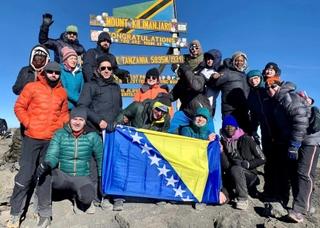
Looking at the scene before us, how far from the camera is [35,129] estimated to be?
6566 mm

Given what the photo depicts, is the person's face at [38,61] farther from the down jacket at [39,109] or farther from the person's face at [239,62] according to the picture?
the person's face at [239,62]

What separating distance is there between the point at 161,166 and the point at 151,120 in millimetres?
995

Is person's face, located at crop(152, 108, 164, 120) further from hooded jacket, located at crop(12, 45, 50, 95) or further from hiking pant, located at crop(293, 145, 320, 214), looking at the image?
hiking pant, located at crop(293, 145, 320, 214)

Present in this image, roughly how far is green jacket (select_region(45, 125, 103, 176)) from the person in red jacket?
0.23 m

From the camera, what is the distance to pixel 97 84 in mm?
7391

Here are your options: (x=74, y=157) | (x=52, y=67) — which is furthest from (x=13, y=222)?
(x=52, y=67)

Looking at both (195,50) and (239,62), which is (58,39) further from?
(239,62)

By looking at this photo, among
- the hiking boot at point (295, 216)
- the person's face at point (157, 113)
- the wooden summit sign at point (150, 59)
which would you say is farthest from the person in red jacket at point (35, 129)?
the wooden summit sign at point (150, 59)

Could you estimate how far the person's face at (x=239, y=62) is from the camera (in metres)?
8.67

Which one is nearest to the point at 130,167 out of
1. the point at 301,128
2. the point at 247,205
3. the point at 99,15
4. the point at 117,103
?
the point at 117,103

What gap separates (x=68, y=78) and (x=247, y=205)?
15.1ft

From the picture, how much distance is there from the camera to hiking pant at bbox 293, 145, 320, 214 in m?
6.92

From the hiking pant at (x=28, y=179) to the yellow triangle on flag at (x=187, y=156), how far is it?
2.22 meters

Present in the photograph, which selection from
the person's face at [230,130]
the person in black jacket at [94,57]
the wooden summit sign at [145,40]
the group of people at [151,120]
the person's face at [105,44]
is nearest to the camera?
the group of people at [151,120]
